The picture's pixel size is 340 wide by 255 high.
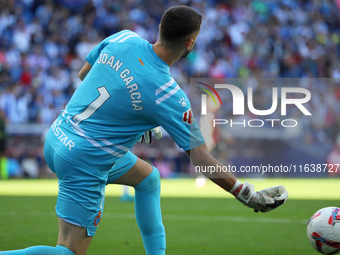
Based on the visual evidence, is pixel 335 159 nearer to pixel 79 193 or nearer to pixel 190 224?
pixel 190 224

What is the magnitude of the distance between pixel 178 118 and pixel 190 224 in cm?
499

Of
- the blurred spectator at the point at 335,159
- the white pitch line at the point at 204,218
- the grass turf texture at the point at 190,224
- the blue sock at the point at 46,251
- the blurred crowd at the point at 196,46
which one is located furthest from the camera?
the blurred crowd at the point at 196,46

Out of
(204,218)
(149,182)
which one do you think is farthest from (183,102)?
(204,218)

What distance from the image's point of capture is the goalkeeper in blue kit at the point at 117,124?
3.70 m

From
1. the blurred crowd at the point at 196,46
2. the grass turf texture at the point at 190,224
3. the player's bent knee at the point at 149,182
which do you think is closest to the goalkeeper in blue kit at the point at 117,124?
the player's bent knee at the point at 149,182

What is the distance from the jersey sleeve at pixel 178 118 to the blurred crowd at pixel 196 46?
49.4 ft

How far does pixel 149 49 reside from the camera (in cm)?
387

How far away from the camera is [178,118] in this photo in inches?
145

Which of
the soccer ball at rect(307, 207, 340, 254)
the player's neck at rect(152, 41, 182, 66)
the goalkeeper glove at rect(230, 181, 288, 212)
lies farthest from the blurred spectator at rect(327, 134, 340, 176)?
the player's neck at rect(152, 41, 182, 66)

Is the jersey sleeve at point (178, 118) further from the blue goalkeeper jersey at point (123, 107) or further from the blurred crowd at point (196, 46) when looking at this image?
the blurred crowd at point (196, 46)

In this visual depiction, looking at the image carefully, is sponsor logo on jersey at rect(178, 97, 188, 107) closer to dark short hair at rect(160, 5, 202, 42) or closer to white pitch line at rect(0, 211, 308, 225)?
dark short hair at rect(160, 5, 202, 42)

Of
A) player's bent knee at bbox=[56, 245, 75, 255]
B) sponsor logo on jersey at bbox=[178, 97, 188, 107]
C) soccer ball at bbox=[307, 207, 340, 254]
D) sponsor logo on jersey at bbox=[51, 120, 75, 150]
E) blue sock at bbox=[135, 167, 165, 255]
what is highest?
sponsor logo on jersey at bbox=[178, 97, 188, 107]

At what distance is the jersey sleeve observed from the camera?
12.1ft

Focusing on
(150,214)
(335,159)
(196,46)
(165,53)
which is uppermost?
(165,53)
